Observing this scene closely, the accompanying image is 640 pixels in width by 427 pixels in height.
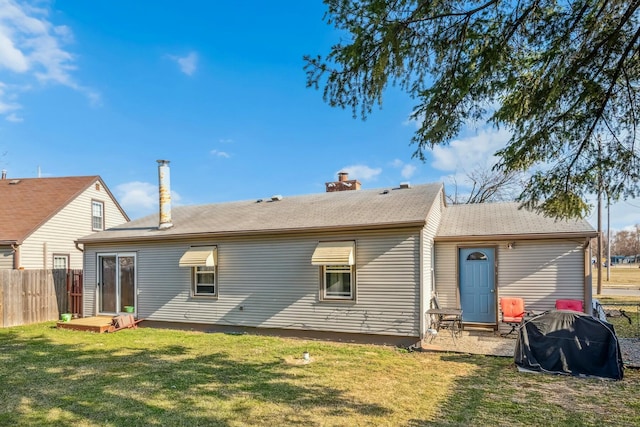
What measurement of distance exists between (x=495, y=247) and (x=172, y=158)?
9.88 metres

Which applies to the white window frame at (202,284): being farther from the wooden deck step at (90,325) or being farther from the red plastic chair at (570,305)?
the red plastic chair at (570,305)

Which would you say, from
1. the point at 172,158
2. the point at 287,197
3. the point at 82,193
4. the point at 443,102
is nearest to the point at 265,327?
the point at 287,197

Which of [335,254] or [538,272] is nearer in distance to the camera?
[335,254]

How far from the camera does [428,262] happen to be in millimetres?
9586

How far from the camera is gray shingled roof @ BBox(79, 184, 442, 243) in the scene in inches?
367

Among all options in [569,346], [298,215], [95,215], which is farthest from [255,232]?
[95,215]

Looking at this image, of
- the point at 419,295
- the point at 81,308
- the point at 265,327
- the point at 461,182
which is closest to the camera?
the point at 419,295

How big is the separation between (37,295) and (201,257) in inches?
264

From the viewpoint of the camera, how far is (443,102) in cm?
453

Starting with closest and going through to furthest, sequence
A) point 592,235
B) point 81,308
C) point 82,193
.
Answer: point 592,235 → point 81,308 → point 82,193

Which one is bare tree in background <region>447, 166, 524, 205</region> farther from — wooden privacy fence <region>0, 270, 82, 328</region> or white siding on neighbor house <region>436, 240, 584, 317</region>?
wooden privacy fence <region>0, 270, 82, 328</region>

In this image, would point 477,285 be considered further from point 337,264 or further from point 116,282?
point 116,282

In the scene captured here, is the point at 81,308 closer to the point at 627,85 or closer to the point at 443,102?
the point at 443,102

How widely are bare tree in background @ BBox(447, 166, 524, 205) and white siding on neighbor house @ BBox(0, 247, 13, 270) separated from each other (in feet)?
80.8
